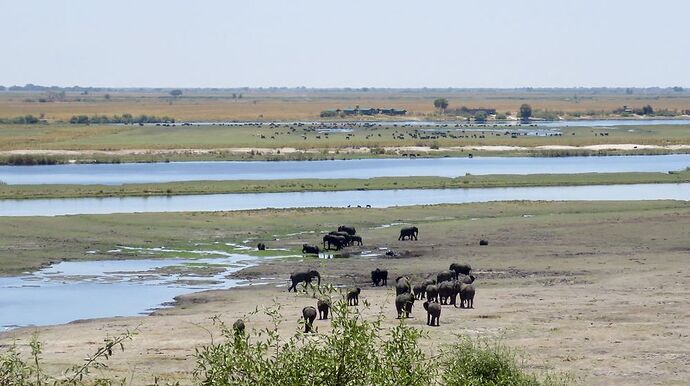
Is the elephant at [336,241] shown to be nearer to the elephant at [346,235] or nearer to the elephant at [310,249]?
the elephant at [346,235]

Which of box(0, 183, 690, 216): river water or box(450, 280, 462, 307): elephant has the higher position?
box(450, 280, 462, 307): elephant

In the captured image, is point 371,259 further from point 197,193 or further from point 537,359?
point 197,193

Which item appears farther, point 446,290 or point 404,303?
point 446,290

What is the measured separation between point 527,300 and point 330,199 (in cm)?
2668

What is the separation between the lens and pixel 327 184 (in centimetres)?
6175

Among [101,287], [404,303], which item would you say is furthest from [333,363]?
[101,287]

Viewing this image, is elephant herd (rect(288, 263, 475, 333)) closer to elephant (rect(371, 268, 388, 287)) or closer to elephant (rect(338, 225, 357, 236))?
elephant (rect(371, 268, 388, 287))

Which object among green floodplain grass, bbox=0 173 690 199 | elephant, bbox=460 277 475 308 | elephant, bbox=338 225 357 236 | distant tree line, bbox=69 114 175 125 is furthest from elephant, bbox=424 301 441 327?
distant tree line, bbox=69 114 175 125

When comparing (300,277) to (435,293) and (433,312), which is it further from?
(433,312)

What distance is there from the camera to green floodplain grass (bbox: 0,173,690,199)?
58750 mm

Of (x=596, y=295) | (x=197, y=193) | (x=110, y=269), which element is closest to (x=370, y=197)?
(x=197, y=193)

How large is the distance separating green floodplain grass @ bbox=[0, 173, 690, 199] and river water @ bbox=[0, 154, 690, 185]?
3635 mm

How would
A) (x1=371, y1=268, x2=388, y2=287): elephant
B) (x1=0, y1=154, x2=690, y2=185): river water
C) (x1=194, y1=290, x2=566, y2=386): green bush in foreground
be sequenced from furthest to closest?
1. (x1=0, y1=154, x2=690, y2=185): river water
2. (x1=371, y1=268, x2=388, y2=287): elephant
3. (x1=194, y1=290, x2=566, y2=386): green bush in foreground

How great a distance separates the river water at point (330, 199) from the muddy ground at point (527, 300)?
8488 mm
